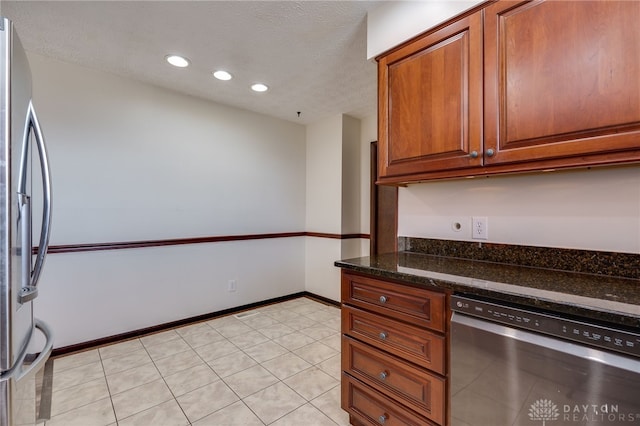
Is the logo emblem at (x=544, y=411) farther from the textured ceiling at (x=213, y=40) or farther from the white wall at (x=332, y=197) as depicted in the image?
the white wall at (x=332, y=197)

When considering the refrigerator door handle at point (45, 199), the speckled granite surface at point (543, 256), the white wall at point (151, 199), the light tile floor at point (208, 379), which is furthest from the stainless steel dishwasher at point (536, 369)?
the white wall at point (151, 199)

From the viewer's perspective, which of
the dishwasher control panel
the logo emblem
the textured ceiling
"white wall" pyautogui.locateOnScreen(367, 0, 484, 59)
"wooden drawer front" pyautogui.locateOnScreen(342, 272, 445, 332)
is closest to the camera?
the dishwasher control panel

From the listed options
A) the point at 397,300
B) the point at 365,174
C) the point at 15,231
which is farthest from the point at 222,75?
the point at 397,300

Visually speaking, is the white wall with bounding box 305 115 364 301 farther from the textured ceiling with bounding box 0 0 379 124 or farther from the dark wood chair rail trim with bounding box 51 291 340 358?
the textured ceiling with bounding box 0 0 379 124

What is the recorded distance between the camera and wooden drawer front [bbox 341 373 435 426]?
4.32ft

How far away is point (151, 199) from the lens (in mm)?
2807

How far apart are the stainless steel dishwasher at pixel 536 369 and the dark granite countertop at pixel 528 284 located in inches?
1.5

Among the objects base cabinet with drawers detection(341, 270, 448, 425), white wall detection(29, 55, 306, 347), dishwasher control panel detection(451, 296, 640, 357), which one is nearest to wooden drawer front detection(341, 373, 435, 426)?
base cabinet with drawers detection(341, 270, 448, 425)

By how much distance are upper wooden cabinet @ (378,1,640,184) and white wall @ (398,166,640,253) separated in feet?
0.88

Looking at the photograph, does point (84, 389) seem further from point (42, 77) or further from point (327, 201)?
point (327, 201)

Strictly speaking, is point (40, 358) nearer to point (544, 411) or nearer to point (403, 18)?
point (544, 411)

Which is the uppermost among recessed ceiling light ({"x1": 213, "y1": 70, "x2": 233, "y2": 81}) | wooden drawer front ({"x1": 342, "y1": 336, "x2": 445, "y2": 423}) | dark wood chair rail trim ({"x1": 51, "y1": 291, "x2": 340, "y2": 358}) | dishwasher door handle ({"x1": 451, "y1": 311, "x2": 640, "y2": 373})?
recessed ceiling light ({"x1": 213, "y1": 70, "x2": 233, "y2": 81})

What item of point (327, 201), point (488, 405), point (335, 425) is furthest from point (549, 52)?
point (327, 201)

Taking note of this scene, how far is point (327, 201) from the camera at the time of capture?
3.76m
